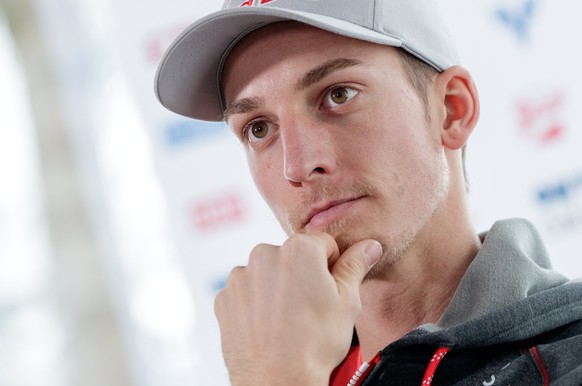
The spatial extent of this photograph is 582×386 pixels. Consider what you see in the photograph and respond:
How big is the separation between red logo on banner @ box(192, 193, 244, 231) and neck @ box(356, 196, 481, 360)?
4.12 feet

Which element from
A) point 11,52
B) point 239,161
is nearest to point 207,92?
point 239,161

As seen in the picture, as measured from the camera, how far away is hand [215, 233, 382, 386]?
1.13 m

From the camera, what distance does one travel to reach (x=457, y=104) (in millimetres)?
1508

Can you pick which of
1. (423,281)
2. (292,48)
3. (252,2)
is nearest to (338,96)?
(292,48)

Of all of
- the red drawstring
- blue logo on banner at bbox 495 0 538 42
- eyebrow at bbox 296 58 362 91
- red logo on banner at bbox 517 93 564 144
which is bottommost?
the red drawstring

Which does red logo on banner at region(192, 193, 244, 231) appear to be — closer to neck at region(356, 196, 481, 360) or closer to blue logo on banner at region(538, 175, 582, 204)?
blue logo on banner at region(538, 175, 582, 204)

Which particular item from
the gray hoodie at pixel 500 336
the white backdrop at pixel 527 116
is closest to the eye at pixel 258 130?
the gray hoodie at pixel 500 336

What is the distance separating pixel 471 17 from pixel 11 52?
2356 mm

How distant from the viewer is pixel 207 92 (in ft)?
5.27

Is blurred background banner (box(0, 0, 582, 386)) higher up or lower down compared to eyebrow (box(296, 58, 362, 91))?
higher up

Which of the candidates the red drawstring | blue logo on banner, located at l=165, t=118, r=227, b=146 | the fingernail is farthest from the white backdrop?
the red drawstring

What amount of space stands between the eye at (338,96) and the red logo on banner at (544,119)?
1351 mm

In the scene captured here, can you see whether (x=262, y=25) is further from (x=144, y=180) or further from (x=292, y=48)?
(x=144, y=180)

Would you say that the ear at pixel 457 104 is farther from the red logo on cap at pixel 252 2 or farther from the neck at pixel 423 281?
the red logo on cap at pixel 252 2
